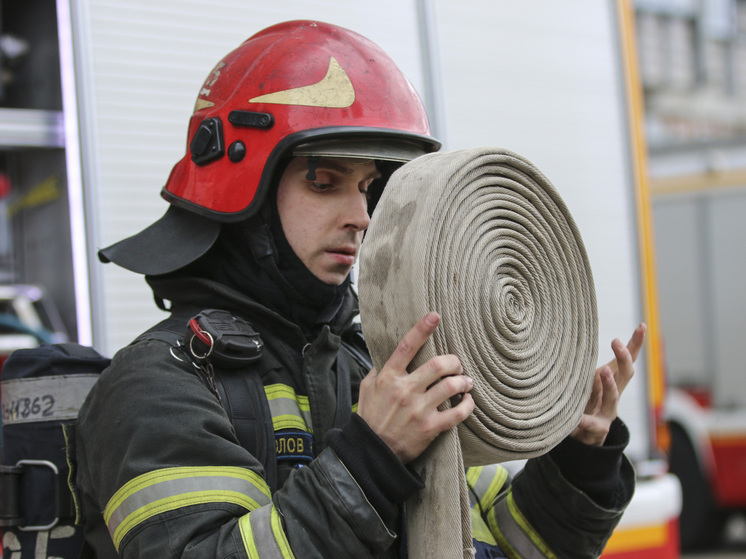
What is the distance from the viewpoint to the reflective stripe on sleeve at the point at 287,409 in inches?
62.6

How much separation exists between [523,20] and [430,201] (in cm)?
243

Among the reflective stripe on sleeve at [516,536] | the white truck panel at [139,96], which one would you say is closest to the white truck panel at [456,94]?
the white truck panel at [139,96]

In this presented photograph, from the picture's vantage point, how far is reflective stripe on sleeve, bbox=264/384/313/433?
5.22ft

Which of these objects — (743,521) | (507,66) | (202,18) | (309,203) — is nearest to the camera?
(309,203)

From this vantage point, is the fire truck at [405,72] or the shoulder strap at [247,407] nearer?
the shoulder strap at [247,407]

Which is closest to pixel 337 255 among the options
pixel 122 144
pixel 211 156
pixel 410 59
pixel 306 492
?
pixel 211 156

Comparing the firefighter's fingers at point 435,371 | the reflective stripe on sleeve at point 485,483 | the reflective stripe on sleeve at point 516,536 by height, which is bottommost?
the reflective stripe on sleeve at point 516,536

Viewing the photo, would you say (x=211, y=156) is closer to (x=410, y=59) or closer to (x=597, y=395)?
(x=597, y=395)

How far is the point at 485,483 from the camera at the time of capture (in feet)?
6.46

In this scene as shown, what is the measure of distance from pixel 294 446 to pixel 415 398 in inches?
13.7

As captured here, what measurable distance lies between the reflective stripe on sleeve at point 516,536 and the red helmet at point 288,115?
76 cm

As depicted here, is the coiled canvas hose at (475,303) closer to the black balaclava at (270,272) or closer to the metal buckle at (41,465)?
the black balaclava at (270,272)

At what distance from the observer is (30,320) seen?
10.5ft

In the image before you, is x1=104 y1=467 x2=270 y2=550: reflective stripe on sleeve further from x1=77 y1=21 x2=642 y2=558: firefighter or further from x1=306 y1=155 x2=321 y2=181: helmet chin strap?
x1=306 y1=155 x2=321 y2=181: helmet chin strap
